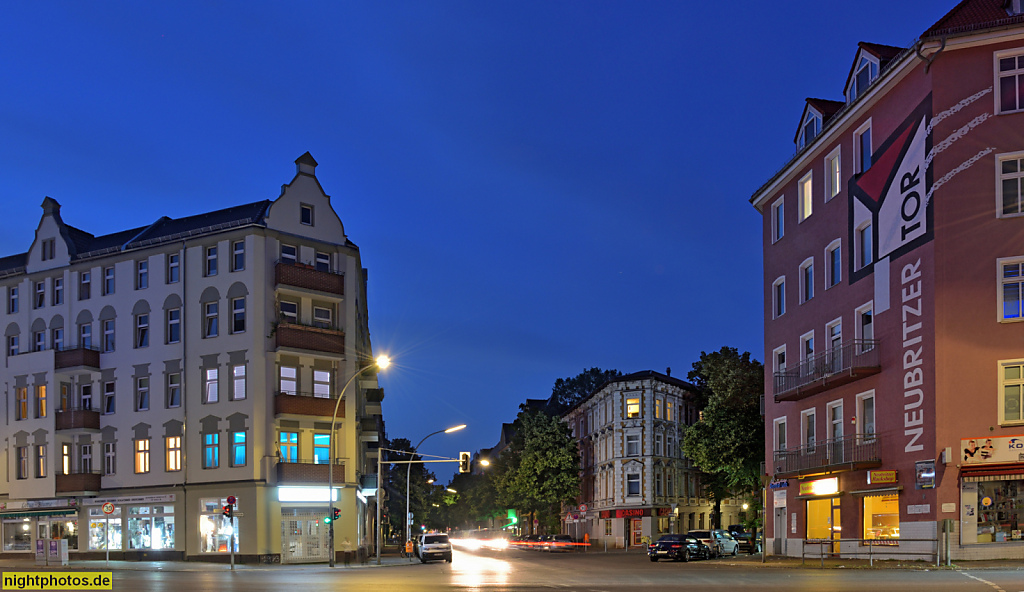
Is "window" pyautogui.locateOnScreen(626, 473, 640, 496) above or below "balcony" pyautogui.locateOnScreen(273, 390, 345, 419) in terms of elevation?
below

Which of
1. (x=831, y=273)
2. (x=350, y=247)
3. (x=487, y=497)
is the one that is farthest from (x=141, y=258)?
(x=487, y=497)

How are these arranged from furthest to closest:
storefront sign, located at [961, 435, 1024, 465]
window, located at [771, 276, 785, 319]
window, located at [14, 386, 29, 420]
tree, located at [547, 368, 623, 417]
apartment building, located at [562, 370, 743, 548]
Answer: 1. tree, located at [547, 368, 623, 417]
2. apartment building, located at [562, 370, 743, 548]
3. window, located at [14, 386, 29, 420]
4. window, located at [771, 276, 785, 319]
5. storefront sign, located at [961, 435, 1024, 465]

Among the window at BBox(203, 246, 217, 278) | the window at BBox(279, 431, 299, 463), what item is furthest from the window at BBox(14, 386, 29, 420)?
the window at BBox(279, 431, 299, 463)

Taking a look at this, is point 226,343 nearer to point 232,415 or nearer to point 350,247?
point 232,415

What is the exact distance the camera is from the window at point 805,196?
139ft

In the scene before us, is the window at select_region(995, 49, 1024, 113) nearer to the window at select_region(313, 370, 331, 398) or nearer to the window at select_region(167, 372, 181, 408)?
the window at select_region(313, 370, 331, 398)

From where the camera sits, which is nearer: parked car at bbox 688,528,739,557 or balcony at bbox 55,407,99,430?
parked car at bbox 688,528,739,557

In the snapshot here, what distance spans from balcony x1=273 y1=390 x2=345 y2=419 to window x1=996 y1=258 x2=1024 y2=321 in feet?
107

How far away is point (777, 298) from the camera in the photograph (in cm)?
4688

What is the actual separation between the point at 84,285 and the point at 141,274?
14.8 feet

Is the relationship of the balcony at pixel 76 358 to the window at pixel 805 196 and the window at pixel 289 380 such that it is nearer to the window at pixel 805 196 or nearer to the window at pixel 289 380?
the window at pixel 289 380

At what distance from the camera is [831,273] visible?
4028cm

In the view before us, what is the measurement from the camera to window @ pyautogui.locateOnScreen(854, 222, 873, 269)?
1442 inches

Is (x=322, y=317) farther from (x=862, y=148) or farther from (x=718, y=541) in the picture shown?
A: (x=862, y=148)
